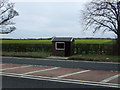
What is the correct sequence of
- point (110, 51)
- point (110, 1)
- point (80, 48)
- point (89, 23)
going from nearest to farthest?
point (110, 51) → point (80, 48) → point (110, 1) → point (89, 23)

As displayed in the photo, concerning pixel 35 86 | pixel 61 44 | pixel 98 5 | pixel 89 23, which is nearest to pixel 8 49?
pixel 61 44

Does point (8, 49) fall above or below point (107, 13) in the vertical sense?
below

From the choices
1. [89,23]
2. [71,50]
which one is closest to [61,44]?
[71,50]

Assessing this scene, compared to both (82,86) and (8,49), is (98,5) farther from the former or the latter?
(82,86)

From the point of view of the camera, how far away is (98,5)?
28.0 meters

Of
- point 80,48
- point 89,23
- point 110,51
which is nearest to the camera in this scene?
point 110,51

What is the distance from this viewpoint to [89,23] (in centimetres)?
2925

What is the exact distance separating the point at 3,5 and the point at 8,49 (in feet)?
42.9

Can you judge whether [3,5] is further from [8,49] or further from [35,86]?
[35,86]

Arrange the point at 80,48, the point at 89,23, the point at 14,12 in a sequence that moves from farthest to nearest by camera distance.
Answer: the point at 14,12, the point at 89,23, the point at 80,48

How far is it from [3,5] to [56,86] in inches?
1340

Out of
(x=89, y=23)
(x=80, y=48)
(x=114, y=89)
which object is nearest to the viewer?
(x=114, y=89)

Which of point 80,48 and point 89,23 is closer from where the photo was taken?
point 80,48

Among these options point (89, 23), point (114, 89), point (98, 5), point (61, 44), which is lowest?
point (114, 89)
